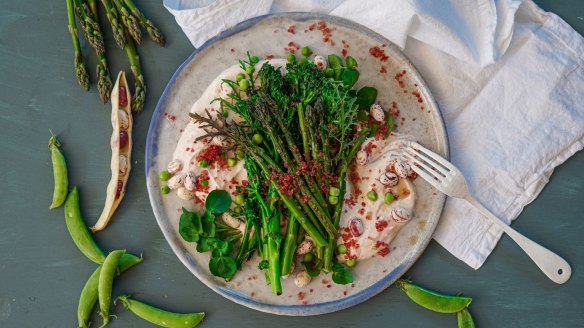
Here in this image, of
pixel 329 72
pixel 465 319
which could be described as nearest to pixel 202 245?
pixel 329 72

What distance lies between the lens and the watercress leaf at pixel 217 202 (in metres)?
3.29

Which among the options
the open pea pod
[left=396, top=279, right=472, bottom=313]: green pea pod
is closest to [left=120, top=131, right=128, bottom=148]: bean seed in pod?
the open pea pod

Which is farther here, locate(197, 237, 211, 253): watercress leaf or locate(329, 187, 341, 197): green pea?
locate(197, 237, 211, 253): watercress leaf

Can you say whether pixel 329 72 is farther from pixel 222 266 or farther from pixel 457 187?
pixel 222 266

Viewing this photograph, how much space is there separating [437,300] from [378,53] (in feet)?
5.15

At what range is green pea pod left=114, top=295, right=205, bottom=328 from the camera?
11.6 ft

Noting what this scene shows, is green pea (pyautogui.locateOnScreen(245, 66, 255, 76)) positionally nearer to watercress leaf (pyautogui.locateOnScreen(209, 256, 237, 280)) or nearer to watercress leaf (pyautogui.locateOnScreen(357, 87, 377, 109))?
watercress leaf (pyautogui.locateOnScreen(357, 87, 377, 109))

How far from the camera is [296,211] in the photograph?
3.22m

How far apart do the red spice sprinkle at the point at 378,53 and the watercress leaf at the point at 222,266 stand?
5.03 feet

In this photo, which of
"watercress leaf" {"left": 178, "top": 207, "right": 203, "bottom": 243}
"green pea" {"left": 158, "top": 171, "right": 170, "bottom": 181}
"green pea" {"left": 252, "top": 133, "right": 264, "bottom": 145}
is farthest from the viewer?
"green pea" {"left": 158, "top": 171, "right": 170, "bottom": 181}

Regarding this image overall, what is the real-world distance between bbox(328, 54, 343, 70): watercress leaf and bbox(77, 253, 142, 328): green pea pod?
1707 millimetres

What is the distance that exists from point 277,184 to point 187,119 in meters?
0.78

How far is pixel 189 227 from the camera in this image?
337cm

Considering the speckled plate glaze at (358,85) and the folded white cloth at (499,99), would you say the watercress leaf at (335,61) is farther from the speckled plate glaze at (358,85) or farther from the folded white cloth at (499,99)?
the folded white cloth at (499,99)
